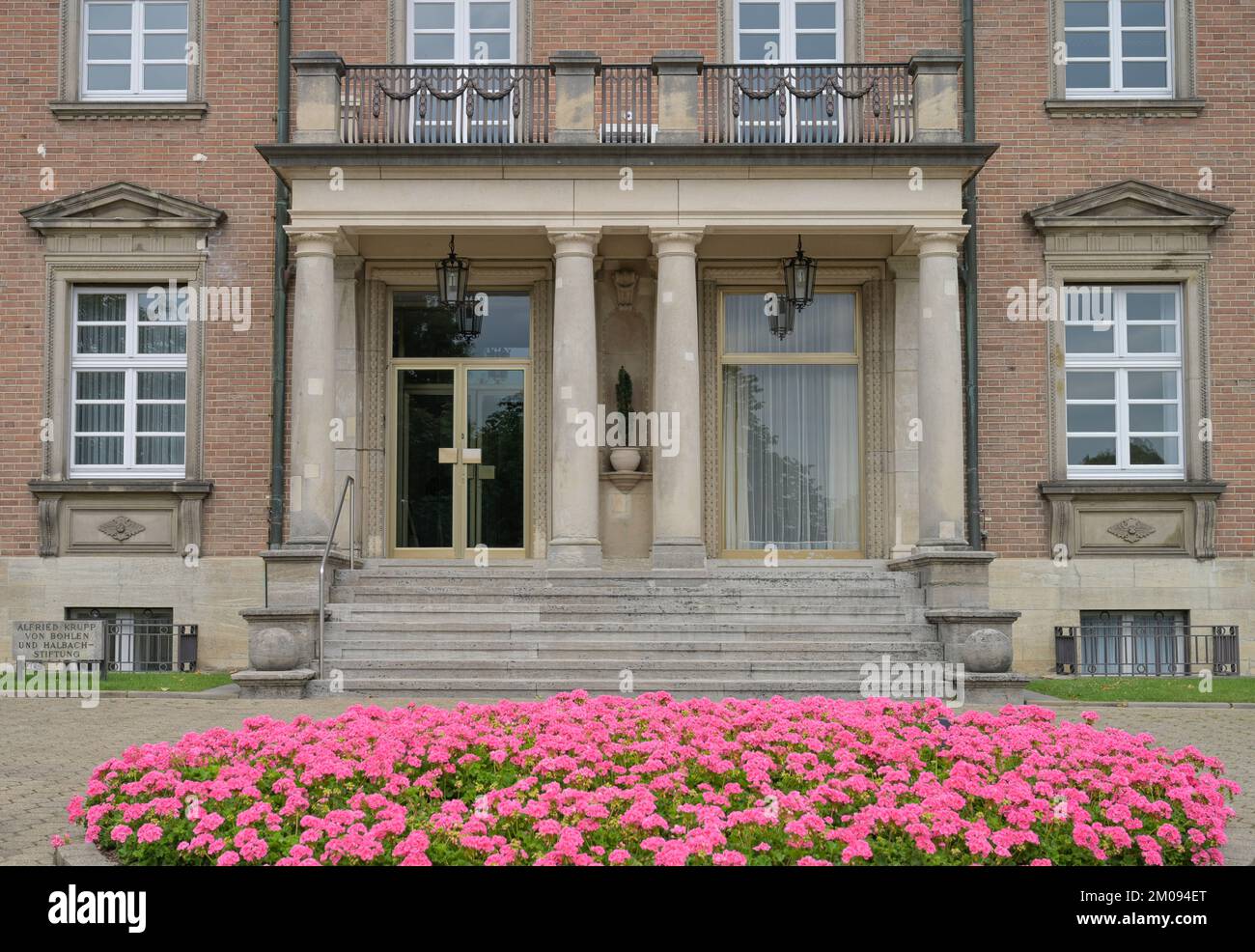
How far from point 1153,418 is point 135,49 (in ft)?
46.8

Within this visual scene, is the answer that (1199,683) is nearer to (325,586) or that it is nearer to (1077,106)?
(1077,106)

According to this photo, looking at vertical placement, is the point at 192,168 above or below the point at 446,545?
above

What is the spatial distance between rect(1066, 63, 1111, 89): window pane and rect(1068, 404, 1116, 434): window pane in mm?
4230

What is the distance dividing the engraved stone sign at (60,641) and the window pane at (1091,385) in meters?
12.3

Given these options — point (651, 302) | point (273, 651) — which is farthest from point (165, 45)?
point (273, 651)

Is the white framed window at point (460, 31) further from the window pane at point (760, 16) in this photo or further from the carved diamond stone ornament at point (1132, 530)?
the carved diamond stone ornament at point (1132, 530)

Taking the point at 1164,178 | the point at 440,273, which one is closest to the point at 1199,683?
the point at 1164,178

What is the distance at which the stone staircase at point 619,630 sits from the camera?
42.9 ft

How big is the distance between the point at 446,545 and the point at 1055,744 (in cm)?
1159

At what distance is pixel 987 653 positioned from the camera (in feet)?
43.1

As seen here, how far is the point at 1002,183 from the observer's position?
17578mm

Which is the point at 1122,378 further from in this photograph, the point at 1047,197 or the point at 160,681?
the point at 160,681

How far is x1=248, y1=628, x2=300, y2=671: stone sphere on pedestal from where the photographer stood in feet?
43.3

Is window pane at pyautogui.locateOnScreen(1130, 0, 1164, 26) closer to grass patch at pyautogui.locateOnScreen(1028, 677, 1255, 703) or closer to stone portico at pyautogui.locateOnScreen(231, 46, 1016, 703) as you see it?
stone portico at pyautogui.locateOnScreen(231, 46, 1016, 703)
